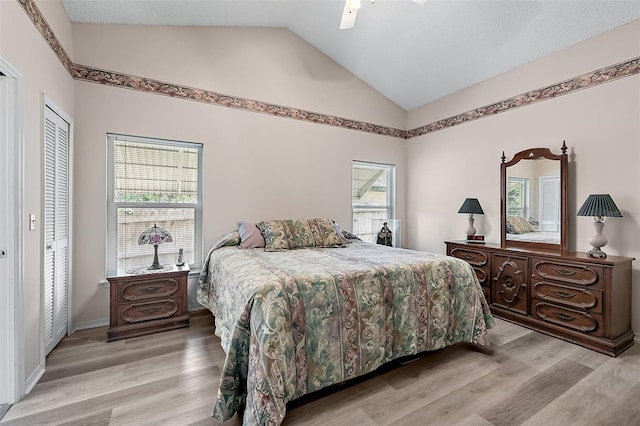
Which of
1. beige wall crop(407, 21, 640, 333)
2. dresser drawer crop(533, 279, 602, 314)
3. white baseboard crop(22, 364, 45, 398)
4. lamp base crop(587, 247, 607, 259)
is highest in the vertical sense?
beige wall crop(407, 21, 640, 333)

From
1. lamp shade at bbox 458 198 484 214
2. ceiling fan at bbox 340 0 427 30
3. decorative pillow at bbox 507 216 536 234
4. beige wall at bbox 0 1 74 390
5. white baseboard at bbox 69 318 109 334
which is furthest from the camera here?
lamp shade at bbox 458 198 484 214

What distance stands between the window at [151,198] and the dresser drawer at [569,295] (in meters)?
3.61

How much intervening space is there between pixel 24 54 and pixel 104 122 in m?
1.08

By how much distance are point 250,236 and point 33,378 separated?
1.88m

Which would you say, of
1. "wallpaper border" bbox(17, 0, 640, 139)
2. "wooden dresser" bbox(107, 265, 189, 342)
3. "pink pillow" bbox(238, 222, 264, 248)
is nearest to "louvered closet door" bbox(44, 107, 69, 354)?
"wooden dresser" bbox(107, 265, 189, 342)

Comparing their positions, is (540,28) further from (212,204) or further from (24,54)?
(24,54)

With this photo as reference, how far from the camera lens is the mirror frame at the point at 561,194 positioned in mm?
2979

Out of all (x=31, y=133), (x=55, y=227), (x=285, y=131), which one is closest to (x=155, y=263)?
(x=55, y=227)

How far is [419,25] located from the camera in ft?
10.6

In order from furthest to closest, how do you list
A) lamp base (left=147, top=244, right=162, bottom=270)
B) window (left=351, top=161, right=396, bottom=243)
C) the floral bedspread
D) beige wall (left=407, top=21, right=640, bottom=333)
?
window (left=351, top=161, right=396, bottom=243)
lamp base (left=147, top=244, right=162, bottom=270)
beige wall (left=407, top=21, right=640, bottom=333)
the floral bedspread

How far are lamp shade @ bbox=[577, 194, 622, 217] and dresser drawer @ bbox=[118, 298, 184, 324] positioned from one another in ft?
13.0

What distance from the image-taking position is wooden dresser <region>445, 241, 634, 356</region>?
7.98 ft

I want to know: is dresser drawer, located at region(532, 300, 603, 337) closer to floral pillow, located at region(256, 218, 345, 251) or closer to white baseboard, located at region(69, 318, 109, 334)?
floral pillow, located at region(256, 218, 345, 251)

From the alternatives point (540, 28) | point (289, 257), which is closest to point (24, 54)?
point (289, 257)
